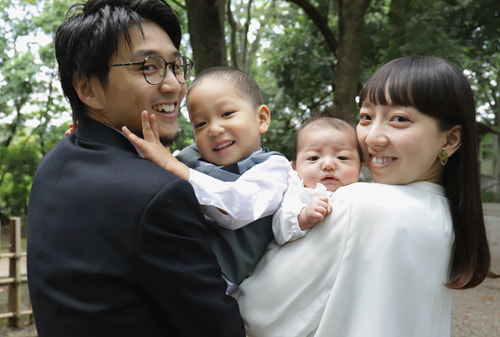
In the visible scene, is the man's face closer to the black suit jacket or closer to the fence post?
the black suit jacket

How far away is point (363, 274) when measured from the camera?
1777 millimetres

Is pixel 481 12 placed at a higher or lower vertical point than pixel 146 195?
higher

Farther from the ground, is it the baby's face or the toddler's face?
the toddler's face

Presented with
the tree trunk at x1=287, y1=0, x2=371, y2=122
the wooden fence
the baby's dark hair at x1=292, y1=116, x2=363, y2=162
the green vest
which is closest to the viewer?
the green vest

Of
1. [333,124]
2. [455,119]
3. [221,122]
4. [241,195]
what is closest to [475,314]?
[333,124]

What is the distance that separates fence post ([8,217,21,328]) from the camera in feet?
29.5

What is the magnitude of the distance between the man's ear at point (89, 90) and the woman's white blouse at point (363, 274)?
89 cm

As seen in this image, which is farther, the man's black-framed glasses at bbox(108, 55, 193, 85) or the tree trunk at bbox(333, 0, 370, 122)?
the tree trunk at bbox(333, 0, 370, 122)

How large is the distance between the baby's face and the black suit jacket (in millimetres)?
777

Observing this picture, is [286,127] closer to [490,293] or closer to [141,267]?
[490,293]

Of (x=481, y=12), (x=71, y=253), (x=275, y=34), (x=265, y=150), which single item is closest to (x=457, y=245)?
(x=265, y=150)

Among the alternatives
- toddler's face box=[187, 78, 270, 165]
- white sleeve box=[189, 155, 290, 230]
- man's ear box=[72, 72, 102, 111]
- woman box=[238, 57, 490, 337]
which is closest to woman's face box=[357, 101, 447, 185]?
woman box=[238, 57, 490, 337]

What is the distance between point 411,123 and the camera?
184 centimetres

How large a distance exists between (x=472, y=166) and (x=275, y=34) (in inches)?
442
